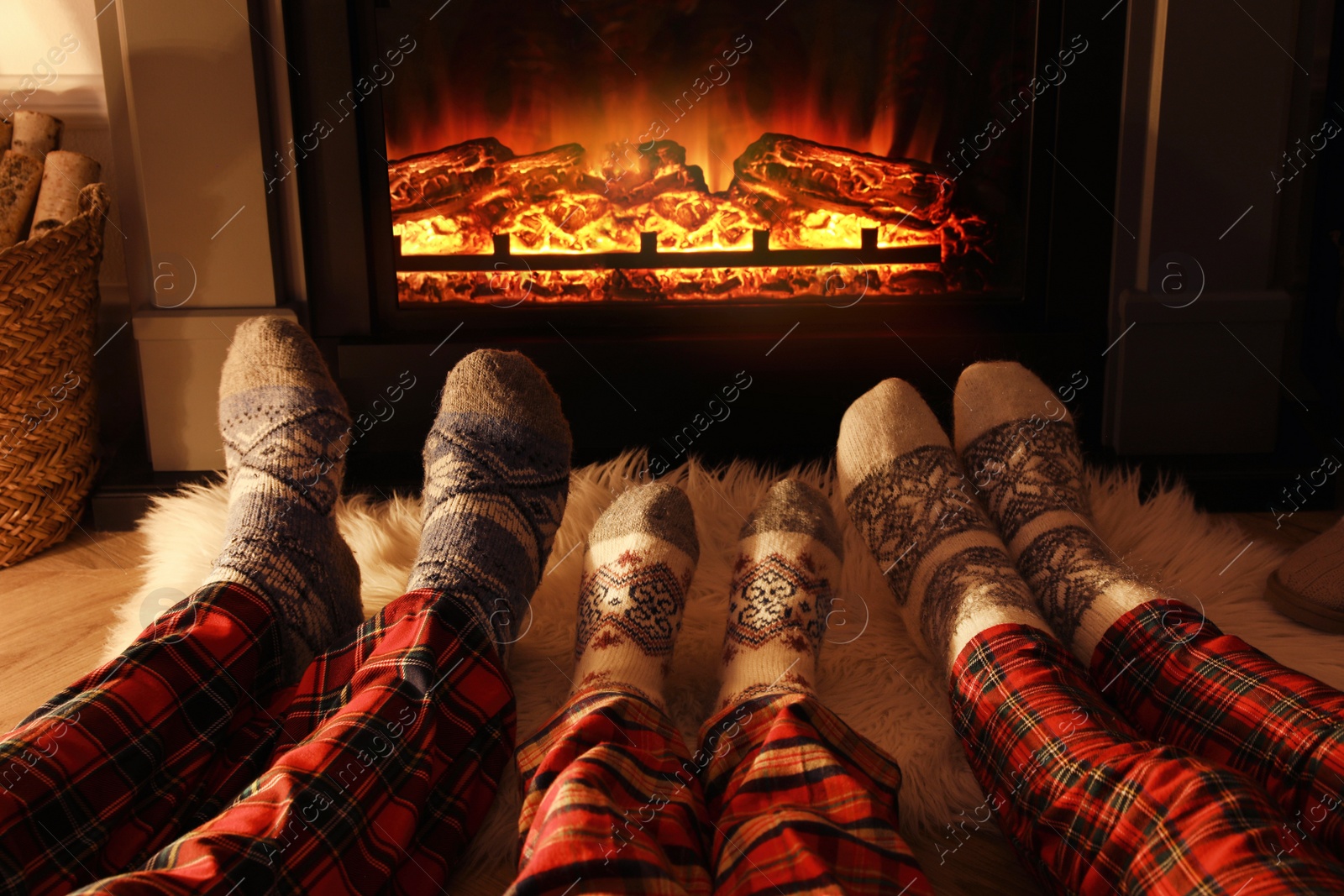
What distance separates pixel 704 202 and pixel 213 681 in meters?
0.92

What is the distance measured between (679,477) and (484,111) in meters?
0.58

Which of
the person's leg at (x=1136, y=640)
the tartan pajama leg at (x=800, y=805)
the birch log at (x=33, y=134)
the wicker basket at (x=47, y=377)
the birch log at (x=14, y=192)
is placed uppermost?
the birch log at (x=33, y=134)

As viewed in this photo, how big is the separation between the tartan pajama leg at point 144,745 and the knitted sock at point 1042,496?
2.09 feet

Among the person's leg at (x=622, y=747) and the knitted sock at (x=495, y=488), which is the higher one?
the knitted sock at (x=495, y=488)

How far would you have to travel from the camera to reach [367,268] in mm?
1246

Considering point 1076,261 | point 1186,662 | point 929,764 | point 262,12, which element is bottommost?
point 929,764

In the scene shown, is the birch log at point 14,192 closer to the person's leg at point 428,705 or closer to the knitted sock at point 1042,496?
the person's leg at point 428,705

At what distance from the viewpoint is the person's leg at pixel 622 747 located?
17.9 inches

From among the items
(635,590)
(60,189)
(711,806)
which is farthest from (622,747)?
(60,189)

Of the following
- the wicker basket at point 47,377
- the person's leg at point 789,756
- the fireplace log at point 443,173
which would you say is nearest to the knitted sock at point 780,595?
the person's leg at point 789,756

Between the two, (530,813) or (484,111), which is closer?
(530,813)

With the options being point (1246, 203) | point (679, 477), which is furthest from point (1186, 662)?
point (1246, 203)

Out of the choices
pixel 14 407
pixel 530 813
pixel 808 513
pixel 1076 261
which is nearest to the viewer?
pixel 530 813

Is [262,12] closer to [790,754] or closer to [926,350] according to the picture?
[926,350]
